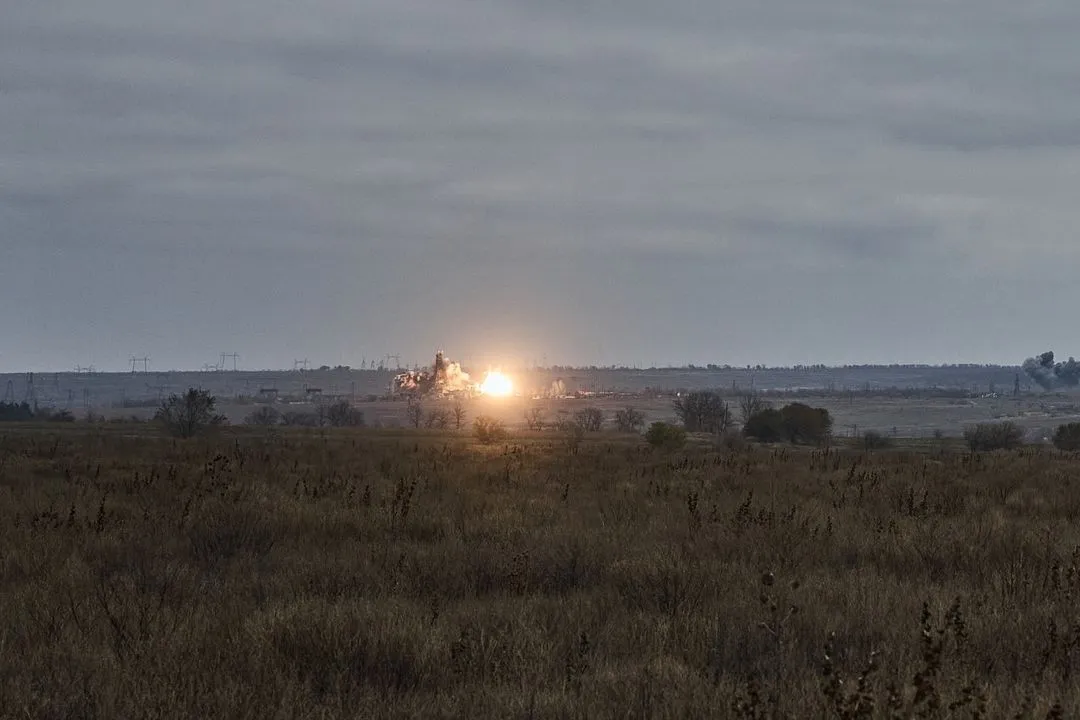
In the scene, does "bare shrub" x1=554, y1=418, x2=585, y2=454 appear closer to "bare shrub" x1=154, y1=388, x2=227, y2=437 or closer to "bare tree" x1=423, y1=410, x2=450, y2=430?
"bare shrub" x1=154, y1=388, x2=227, y2=437

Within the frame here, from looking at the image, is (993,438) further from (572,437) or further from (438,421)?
(438,421)

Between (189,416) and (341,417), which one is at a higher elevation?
(189,416)

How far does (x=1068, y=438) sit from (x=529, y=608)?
61.8 metres

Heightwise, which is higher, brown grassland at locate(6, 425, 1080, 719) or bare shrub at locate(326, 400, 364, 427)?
brown grassland at locate(6, 425, 1080, 719)

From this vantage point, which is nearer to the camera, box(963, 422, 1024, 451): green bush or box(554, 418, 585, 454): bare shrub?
box(554, 418, 585, 454): bare shrub

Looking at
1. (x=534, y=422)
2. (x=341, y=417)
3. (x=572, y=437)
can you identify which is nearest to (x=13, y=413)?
(x=341, y=417)

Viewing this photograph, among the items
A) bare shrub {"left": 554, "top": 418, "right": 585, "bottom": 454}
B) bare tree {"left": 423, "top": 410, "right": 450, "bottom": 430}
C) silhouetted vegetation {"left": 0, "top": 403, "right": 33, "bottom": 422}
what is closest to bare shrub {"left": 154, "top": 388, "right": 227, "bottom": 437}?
bare shrub {"left": 554, "top": 418, "right": 585, "bottom": 454}

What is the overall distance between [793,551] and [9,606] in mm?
6176

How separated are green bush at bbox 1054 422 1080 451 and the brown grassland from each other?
2041 inches

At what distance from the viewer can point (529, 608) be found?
6.04m

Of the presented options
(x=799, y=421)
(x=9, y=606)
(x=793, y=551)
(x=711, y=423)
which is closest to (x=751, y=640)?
(x=793, y=551)

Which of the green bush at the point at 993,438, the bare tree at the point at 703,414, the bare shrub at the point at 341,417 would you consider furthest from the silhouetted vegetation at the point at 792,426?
the bare shrub at the point at 341,417

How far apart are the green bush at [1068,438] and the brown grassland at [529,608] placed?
51853mm

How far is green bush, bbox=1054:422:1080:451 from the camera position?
5701 centimetres
